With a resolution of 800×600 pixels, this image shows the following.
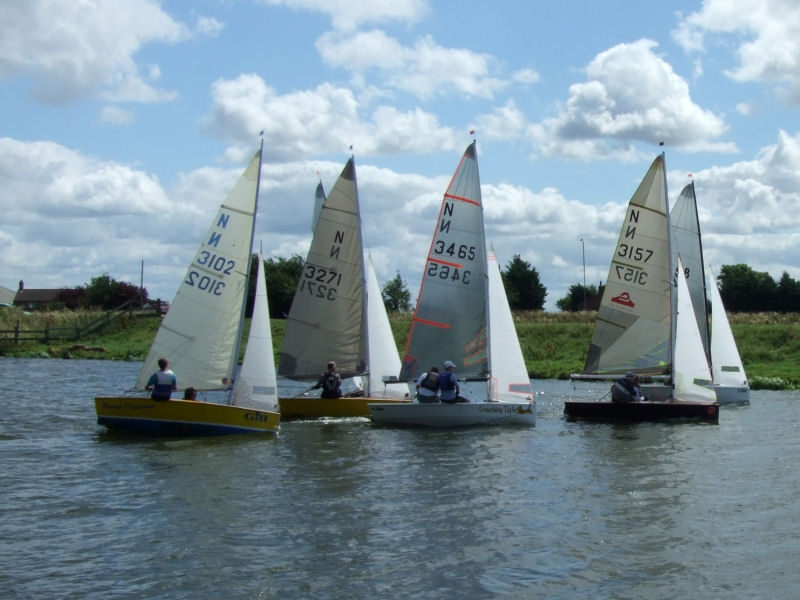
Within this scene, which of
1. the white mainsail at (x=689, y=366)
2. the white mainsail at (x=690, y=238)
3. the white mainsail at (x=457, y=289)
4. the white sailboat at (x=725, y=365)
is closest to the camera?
Result: the white mainsail at (x=457, y=289)

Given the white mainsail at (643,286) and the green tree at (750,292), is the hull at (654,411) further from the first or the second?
the green tree at (750,292)

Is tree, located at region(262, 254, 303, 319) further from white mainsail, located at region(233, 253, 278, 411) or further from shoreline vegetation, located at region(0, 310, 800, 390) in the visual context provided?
white mainsail, located at region(233, 253, 278, 411)

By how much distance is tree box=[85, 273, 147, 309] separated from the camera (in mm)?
115375

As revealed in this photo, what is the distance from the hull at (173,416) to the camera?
23188 millimetres

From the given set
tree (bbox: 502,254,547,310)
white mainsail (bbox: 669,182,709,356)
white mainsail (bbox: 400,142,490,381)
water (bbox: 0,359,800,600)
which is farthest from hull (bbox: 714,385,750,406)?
tree (bbox: 502,254,547,310)

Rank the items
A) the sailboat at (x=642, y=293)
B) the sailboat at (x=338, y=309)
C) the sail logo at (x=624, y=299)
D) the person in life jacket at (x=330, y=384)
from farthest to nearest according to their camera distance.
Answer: the sail logo at (x=624, y=299) < the sailboat at (x=642, y=293) < the sailboat at (x=338, y=309) < the person in life jacket at (x=330, y=384)

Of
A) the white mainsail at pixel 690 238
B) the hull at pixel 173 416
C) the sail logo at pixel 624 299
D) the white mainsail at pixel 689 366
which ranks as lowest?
the hull at pixel 173 416

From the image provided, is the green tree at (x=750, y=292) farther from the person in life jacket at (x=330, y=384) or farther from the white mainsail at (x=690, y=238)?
the person in life jacket at (x=330, y=384)

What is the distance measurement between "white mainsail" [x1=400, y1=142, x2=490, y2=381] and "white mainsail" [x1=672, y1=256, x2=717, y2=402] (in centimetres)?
577

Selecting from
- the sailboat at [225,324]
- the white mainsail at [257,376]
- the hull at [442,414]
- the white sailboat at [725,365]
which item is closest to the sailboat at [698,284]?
the white sailboat at [725,365]

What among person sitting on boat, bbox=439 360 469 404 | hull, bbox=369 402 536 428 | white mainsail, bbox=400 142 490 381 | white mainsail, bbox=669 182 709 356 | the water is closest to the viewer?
the water

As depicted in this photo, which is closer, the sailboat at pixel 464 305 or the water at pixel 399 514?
the water at pixel 399 514

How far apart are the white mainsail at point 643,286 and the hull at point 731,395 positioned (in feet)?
18.5

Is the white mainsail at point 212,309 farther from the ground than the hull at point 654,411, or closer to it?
farther from the ground
